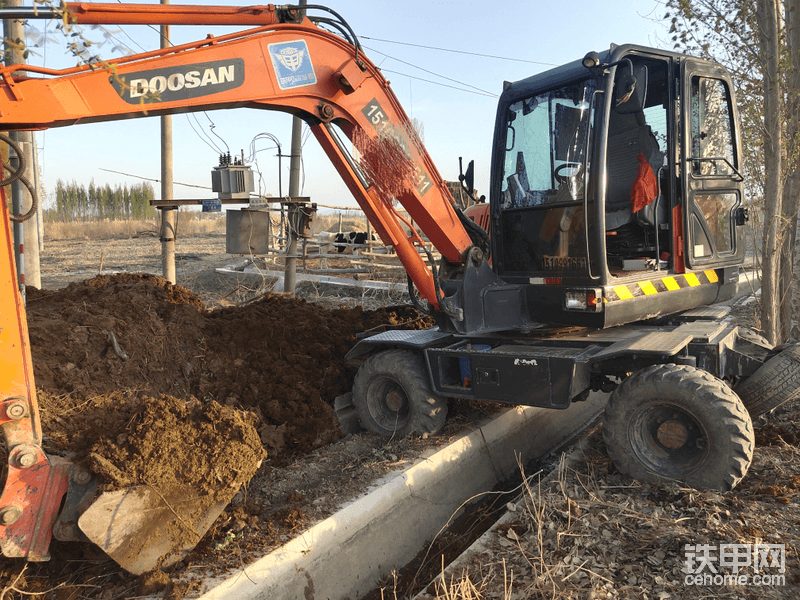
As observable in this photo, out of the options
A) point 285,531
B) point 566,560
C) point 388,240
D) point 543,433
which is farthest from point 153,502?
point 543,433

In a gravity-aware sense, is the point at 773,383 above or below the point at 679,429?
above

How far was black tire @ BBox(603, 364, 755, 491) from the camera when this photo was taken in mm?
3721

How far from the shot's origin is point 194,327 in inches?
225

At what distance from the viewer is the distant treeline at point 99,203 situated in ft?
141

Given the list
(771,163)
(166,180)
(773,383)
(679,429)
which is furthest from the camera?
(166,180)

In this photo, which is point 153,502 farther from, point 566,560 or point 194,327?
point 194,327

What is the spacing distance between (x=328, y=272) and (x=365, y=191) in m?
9.45

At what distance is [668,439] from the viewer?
13.2ft

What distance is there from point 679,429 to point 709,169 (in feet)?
6.99

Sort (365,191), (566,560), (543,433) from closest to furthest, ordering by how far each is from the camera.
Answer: (566,560)
(365,191)
(543,433)

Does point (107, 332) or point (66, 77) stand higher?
point (66, 77)

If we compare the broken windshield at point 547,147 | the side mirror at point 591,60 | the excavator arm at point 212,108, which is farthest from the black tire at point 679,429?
the side mirror at point 591,60

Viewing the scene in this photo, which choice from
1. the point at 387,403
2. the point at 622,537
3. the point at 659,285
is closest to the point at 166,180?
the point at 387,403

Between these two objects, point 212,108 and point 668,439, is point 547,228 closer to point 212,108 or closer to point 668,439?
point 668,439
